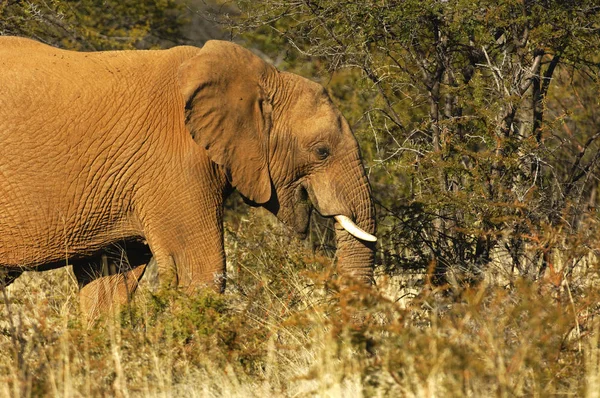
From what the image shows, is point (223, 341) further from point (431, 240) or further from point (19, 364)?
point (431, 240)

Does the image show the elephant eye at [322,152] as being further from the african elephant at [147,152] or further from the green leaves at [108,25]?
the green leaves at [108,25]

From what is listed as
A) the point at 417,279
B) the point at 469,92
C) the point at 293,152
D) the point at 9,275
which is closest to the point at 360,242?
the point at 293,152

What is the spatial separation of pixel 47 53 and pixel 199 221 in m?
1.64

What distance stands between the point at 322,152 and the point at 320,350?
248 cm

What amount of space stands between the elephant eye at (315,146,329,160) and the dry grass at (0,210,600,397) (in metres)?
1.16

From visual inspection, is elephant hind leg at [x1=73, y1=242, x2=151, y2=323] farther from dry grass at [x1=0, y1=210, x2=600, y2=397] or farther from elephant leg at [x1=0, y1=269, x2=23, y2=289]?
dry grass at [x1=0, y1=210, x2=600, y2=397]

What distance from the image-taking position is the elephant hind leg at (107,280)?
8.52m

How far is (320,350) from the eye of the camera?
19.4 feet

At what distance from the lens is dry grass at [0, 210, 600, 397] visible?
5.40m

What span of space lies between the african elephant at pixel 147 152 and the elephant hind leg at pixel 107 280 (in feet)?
1.69

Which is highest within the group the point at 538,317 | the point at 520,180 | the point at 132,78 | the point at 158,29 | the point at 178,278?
the point at 158,29

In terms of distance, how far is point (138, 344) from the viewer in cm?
647

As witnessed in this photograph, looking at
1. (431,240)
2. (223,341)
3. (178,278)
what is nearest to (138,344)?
(223,341)

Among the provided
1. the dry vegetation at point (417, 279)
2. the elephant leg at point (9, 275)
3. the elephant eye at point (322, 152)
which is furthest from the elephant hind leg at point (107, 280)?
the elephant eye at point (322, 152)
